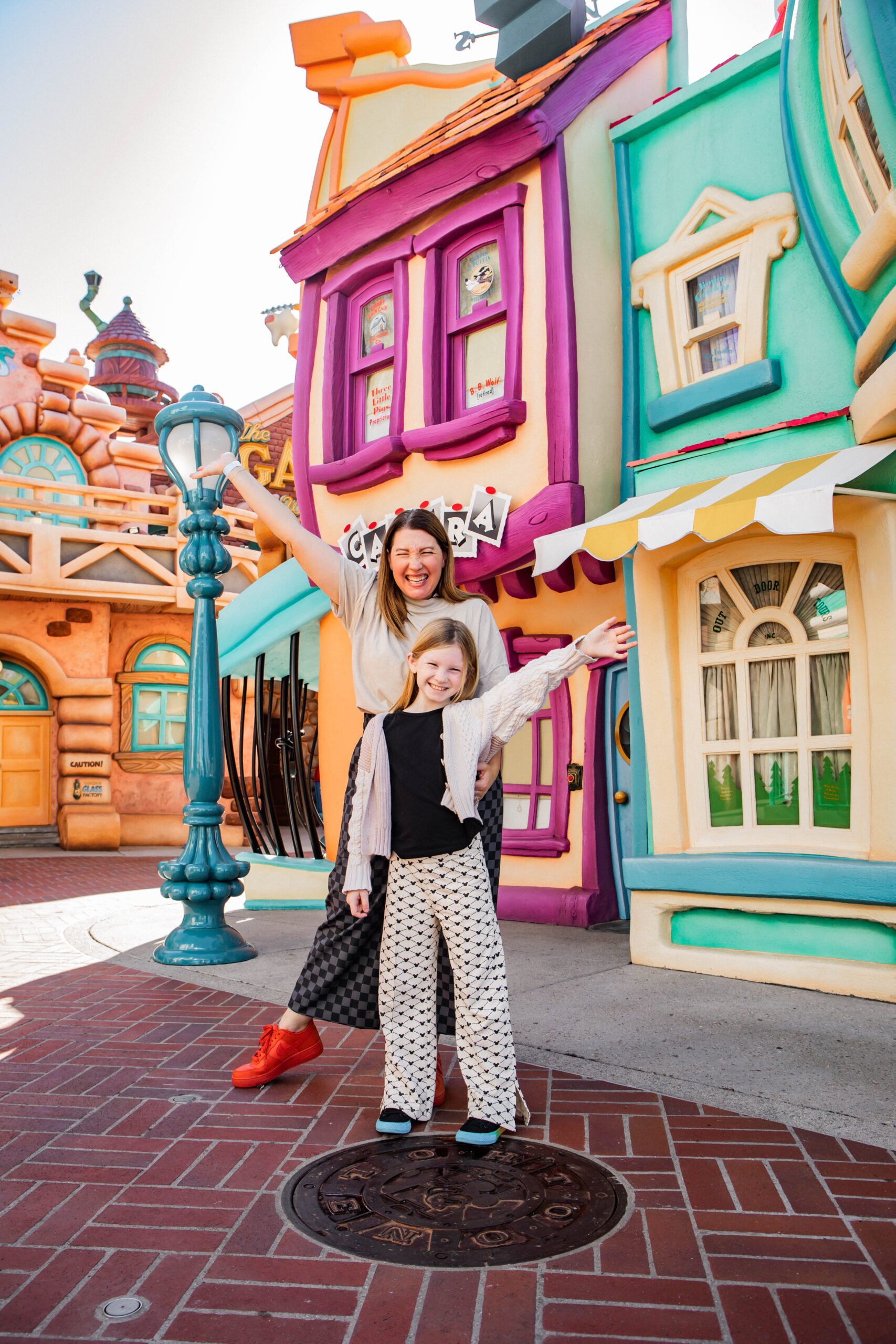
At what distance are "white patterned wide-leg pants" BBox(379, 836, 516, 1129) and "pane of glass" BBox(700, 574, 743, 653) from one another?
8.83 feet

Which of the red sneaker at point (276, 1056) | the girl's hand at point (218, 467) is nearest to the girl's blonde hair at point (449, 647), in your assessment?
the red sneaker at point (276, 1056)

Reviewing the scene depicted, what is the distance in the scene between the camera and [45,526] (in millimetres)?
13938

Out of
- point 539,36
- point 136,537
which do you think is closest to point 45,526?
point 136,537

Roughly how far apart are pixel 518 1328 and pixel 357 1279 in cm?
38

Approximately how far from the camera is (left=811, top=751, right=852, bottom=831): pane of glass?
4.62 meters

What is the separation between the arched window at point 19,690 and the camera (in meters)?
14.6

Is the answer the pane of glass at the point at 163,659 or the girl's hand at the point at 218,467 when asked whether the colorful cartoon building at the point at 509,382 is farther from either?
the pane of glass at the point at 163,659

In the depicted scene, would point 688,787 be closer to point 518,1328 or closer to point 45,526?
point 518,1328

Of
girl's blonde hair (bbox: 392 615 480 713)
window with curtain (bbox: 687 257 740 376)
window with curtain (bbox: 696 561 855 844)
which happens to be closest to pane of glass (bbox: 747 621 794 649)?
window with curtain (bbox: 696 561 855 844)

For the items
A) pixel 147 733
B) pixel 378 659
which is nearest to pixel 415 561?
pixel 378 659

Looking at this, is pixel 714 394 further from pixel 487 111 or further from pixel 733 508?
pixel 487 111

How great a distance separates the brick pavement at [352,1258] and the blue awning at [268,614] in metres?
4.58

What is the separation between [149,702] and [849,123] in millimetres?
12938

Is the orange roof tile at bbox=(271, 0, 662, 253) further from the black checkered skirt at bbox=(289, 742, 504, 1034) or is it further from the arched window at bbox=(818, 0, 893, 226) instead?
the black checkered skirt at bbox=(289, 742, 504, 1034)
